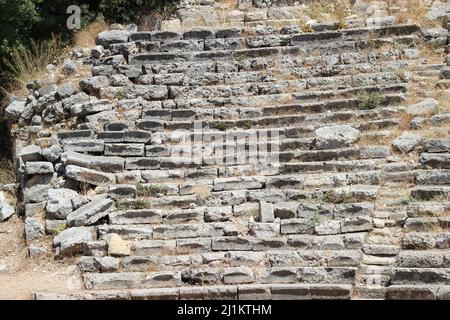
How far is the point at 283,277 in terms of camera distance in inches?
368

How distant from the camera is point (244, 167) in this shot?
1145cm

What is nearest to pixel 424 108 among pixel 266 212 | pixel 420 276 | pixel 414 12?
pixel 266 212

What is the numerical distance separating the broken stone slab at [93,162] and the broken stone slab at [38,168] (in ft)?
0.79

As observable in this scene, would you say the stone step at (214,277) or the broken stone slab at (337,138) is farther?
the broken stone slab at (337,138)

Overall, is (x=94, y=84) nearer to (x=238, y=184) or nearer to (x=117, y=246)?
(x=238, y=184)

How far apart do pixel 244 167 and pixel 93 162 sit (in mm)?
2105

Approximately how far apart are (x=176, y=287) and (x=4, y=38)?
8.80 m

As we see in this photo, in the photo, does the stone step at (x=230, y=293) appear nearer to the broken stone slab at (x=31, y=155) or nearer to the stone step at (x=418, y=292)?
the stone step at (x=418, y=292)

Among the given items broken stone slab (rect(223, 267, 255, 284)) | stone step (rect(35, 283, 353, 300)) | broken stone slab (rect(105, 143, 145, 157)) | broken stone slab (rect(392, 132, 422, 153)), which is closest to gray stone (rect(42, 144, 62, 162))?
broken stone slab (rect(105, 143, 145, 157))

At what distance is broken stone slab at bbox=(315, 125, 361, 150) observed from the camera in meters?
11.5

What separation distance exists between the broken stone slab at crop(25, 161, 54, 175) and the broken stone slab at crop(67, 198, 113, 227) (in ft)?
3.55

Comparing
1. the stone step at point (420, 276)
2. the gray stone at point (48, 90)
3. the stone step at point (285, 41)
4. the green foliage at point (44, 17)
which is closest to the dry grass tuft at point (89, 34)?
the green foliage at point (44, 17)

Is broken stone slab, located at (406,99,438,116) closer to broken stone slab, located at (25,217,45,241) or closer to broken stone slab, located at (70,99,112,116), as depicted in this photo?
broken stone slab, located at (70,99,112,116)

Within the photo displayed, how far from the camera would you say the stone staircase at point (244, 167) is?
948 centimetres
